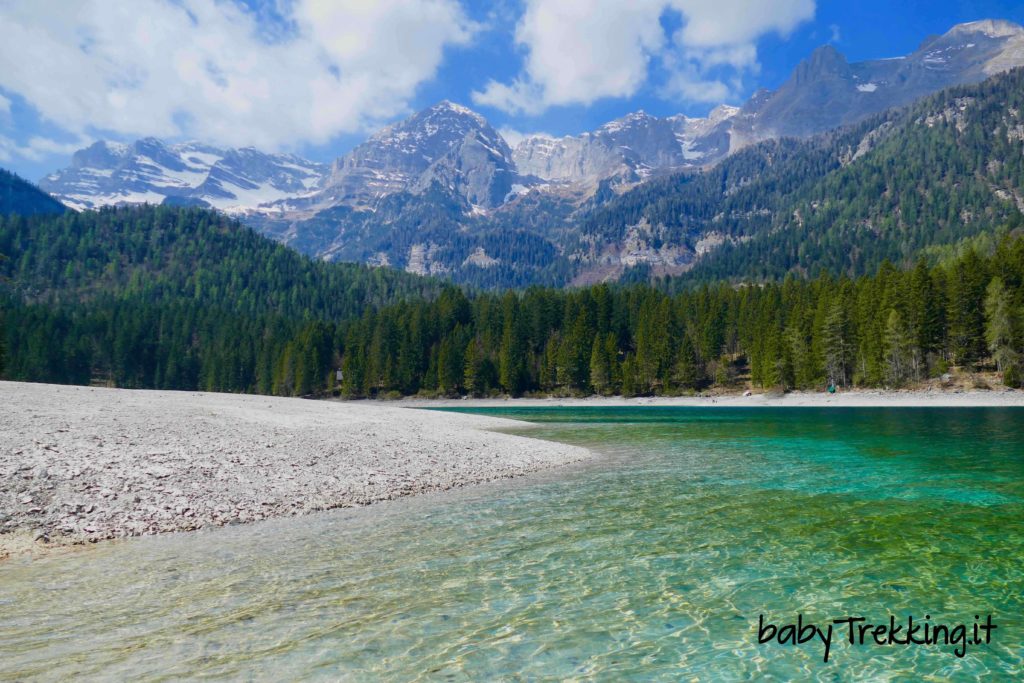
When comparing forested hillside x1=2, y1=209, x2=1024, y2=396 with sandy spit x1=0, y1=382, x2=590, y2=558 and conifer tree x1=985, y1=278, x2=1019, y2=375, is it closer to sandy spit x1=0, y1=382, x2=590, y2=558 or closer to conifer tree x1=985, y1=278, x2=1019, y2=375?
conifer tree x1=985, y1=278, x2=1019, y2=375

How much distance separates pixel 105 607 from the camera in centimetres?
1052

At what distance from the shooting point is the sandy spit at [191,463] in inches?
642

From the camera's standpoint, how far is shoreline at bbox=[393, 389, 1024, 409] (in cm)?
8094

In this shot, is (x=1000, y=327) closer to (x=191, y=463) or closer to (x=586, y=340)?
(x=586, y=340)

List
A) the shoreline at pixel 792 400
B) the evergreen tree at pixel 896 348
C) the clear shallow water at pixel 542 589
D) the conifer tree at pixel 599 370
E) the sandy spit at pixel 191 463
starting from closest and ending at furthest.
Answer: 1. the clear shallow water at pixel 542 589
2. the sandy spit at pixel 191 463
3. the shoreline at pixel 792 400
4. the evergreen tree at pixel 896 348
5. the conifer tree at pixel 599 370

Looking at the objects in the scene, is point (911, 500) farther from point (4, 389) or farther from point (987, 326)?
point (987, 326)

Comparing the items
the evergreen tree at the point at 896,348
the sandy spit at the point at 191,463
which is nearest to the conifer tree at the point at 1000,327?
the evergreen tree at the point at 896,348

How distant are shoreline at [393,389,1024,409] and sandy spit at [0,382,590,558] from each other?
73.3 meters

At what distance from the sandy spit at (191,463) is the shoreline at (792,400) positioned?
7335cm

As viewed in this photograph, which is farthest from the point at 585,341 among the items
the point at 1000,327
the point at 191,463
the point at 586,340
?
the point at 191,463

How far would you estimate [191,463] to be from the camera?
21.1 m

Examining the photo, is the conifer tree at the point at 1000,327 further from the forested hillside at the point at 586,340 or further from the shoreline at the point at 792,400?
the shoreline at the point at 792,400

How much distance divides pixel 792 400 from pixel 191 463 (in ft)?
327

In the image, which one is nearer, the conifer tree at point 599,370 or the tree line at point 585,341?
the tree line at point 585,341
